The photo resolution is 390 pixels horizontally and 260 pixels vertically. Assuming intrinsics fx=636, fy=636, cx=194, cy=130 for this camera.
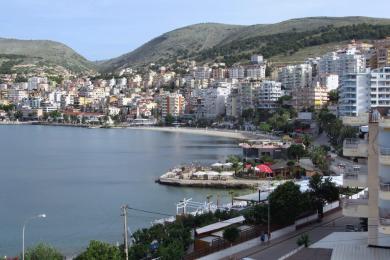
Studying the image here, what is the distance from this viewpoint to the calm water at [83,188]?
62.5ft

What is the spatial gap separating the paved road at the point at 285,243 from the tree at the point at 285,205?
1.20 feet

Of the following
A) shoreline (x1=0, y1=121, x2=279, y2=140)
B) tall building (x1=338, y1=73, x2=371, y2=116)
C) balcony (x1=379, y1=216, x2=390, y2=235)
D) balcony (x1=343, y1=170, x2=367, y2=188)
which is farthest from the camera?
shoreline (x1=0, y1=121, x2=279, y2=140)

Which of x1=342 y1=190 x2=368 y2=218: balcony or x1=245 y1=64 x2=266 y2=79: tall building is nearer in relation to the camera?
x1=342 y1=190 x2=368 y2=218: balcony

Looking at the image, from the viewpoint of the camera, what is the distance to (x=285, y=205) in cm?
1385

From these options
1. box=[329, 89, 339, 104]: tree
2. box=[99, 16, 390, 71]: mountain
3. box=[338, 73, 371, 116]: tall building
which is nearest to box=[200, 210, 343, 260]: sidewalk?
box=[338, 73, 371, 116]: tall building

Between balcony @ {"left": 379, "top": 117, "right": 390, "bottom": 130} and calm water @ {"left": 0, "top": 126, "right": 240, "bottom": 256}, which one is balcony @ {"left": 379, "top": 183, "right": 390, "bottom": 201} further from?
calm water @ {"left": 0, "top": 126, "right": 240, "bottom": 256}

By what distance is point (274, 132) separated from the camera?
58.7 m

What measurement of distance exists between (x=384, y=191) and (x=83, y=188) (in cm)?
Result: 2030

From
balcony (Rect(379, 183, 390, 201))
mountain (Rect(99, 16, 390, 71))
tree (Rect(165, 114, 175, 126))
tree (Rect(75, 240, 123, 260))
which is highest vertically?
mountain (Rect(99, 16, 390, 71))

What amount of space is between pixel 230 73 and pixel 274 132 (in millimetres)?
48461

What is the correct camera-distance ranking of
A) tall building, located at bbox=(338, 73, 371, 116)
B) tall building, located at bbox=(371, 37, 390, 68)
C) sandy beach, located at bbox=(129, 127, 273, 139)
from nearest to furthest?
tall building, located at bbox=(338, 73, 371, 116)
tall building, located at bbox=(371, 37, 390, 68)
sandy beach, located at bbox=(129, 127, 273, 139)

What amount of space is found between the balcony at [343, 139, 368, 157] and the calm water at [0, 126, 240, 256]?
827 centimetres

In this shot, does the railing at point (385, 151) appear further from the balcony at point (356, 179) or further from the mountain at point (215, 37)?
the mountain at point (215, 37)

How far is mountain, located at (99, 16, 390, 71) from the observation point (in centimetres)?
13125
